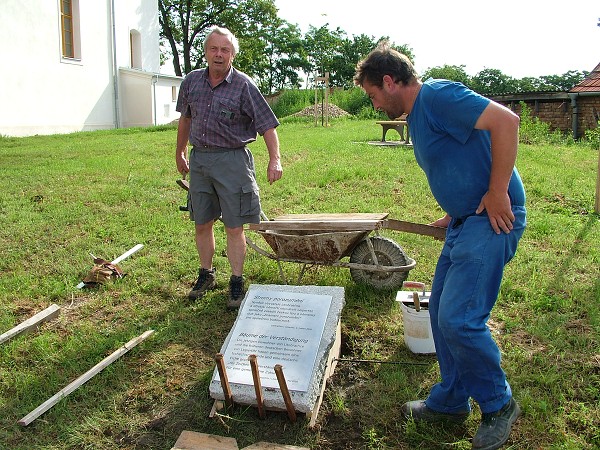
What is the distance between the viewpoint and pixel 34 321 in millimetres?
4660

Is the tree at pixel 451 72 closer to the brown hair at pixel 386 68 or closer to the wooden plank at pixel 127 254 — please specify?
the wooden plank at pixel 127 254

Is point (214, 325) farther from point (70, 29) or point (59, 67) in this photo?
point (70, 29)

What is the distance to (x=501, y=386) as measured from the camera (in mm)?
2865

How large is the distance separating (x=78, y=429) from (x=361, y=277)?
2.60 meters

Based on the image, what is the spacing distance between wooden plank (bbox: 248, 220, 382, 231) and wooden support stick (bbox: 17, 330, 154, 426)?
4.11 ft

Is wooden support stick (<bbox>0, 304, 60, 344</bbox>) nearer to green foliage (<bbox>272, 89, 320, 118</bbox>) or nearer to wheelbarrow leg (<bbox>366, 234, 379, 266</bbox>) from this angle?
wheelbarrow leg (<bbox>366, 234, 379, 266</bbox>)

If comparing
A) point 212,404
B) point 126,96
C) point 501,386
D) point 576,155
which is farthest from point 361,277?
point 126,96

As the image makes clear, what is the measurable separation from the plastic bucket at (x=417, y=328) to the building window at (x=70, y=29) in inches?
867

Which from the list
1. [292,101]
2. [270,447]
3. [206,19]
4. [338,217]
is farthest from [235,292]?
[206,19]

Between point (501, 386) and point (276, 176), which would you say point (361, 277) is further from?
point (501, 386)

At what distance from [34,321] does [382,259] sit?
2874mm

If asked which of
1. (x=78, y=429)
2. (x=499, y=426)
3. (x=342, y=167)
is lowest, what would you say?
(x=78, y=429)

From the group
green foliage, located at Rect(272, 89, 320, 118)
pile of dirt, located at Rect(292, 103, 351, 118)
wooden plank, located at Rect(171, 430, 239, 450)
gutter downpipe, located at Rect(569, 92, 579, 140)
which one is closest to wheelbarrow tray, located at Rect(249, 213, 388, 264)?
wooden plank, located at Rect(171, 430, 239, 450)

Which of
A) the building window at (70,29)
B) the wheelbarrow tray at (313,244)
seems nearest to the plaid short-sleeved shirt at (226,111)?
the wheelbarrow tray at (313,244)
